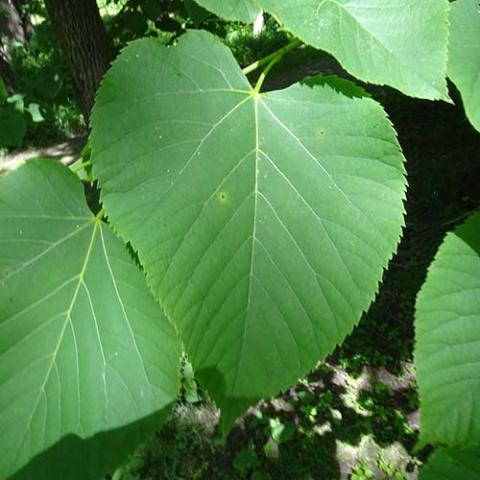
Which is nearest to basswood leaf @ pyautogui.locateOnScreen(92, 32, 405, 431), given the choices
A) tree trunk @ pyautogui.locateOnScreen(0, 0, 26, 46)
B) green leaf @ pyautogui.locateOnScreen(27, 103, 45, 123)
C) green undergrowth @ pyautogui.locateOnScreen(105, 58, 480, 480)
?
green undergrowth @ pyautogui.locateOnScreen(105, 58, 480, 480)

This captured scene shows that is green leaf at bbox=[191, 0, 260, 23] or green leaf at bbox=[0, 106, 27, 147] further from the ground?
green leaf at bbox=[191, 0, 260, 23]

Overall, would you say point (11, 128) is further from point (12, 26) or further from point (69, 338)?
point (12, 26)

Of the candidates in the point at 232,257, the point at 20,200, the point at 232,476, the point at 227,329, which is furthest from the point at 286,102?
the point at 232,476

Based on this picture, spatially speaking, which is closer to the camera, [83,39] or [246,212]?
[246,212]

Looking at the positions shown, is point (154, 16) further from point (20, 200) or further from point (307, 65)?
point (307, 65)

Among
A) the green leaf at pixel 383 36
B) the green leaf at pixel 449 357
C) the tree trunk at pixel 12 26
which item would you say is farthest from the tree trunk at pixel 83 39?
the tree trunk at pixel 12 26

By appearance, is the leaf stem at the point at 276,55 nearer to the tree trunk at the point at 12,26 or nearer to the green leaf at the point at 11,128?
the green leaf at the point at 11,128

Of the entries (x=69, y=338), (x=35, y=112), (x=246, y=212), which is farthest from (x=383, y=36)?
(x=35, y=112)

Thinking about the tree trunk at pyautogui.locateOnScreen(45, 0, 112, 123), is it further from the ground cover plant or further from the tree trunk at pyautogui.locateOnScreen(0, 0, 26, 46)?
the tree trunk at pyautogui.locateOnScreen(0, 0, 26, 46)
